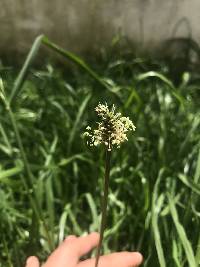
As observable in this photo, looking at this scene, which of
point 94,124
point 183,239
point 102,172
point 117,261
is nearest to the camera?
point 117,261

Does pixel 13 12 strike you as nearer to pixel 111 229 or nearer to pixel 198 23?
pixel 198 23

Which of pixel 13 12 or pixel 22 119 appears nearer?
pixel 22 119

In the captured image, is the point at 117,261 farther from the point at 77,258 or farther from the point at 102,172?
the point at 102,172

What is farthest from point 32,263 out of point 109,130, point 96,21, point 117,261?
point 96,21

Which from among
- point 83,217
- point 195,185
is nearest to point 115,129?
point 195,185

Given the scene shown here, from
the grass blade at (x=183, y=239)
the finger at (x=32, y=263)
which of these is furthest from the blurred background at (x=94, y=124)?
the finger at (x=32, y=263)

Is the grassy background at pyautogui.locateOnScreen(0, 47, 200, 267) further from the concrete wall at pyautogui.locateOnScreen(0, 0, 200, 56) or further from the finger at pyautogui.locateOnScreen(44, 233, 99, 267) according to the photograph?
the concrete wall at pyautogui.locateOnScreen(0, 0, 200, 56)

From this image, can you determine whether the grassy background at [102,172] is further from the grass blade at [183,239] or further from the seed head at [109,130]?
the seed head at [109,130]

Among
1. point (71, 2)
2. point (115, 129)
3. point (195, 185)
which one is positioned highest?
point (71, 2)
